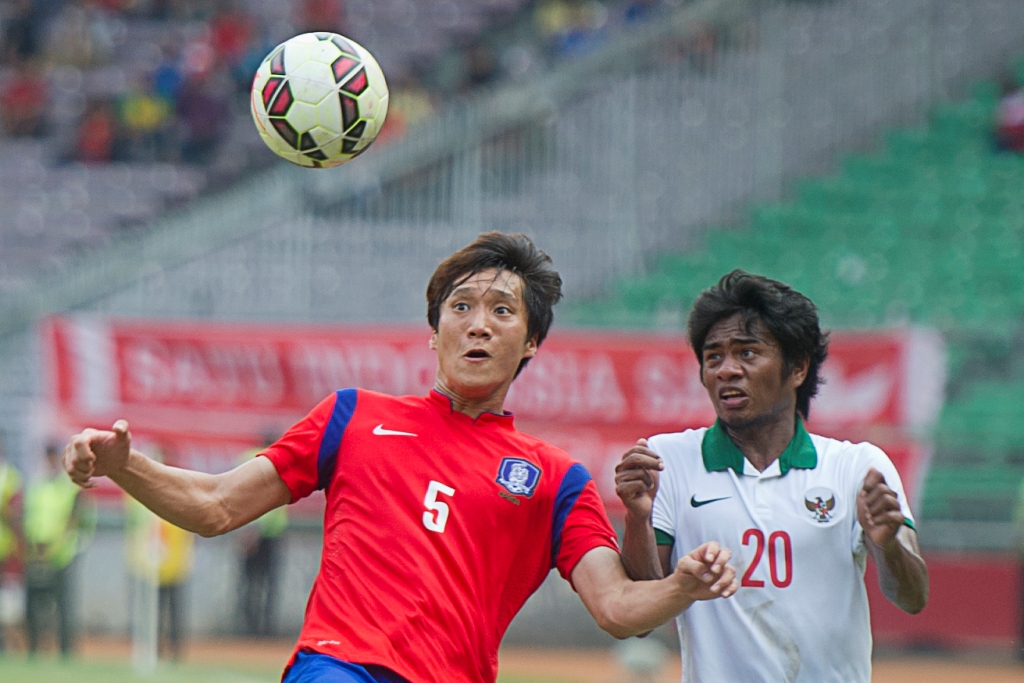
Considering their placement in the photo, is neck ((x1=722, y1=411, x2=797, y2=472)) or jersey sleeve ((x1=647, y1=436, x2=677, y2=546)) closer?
jersey sleeve ((x1=647, y1=436, x2=677, y2=546))

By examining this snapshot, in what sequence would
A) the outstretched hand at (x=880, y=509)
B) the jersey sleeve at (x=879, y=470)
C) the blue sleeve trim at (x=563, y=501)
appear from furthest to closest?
the blue sleeve trim at (x=563, y=501)
the jersey sleeve at (x=879, y=470)
the outstretched hand at (x=880, y=509)

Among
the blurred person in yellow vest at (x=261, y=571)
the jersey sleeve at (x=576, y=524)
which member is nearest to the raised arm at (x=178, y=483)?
the jersey sleeve at (x=576, y=524)

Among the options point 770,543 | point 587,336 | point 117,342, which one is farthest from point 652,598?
point 117,342

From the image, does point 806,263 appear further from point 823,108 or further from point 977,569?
point 977,569

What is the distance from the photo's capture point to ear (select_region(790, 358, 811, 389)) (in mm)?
5156

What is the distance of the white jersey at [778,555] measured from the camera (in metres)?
4.84

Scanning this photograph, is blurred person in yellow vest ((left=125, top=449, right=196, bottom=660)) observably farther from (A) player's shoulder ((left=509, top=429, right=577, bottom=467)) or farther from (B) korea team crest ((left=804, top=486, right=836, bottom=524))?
(B) korea team crest ((left=804, top=486, right=836, bottom=524))

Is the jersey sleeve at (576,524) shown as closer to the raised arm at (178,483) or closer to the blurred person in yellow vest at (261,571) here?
the raised arm at (178,483)

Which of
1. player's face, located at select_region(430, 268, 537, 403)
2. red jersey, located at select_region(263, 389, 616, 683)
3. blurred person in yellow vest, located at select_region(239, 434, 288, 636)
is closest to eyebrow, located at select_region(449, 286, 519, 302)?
player's face, located at select_region(430, 268, 537, 403)

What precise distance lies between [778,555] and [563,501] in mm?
681

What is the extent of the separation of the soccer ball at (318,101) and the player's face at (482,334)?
1114mm

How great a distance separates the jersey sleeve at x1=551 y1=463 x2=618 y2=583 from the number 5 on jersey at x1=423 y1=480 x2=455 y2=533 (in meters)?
0.38

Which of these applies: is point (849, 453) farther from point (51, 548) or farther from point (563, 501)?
point (51, 548)

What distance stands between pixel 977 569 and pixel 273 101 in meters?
12.5
